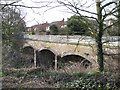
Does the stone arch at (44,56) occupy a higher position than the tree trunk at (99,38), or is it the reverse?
the tree trunk at (99,38)

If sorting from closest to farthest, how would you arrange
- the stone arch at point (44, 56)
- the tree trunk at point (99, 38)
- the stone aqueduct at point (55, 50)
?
the tree trunk at point (99, 38), the stone aqueduct at point (55, 50), the stone arch at point (44, 56)

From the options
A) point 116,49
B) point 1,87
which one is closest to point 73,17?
point 116,49

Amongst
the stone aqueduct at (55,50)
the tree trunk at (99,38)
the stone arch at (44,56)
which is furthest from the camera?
the stone arch at (44,56)

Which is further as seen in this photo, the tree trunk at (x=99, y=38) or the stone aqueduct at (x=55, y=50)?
the stone aqueduct at (x=55, y=50)

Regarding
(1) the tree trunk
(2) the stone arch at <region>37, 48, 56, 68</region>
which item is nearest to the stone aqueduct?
(2) the stone arch at <region>37, 48, 56, 68</region>

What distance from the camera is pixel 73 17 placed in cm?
818

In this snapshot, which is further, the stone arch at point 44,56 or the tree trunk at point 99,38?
the stone arch at point 44,56

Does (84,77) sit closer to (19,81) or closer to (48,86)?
(48,86)

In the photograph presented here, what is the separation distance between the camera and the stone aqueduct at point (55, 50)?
12.8 m

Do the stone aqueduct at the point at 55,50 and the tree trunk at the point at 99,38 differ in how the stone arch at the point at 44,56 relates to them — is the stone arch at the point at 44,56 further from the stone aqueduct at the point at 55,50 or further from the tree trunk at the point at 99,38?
the tree trunk at the point at 99,38

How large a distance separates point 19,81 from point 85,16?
3848 millimetres

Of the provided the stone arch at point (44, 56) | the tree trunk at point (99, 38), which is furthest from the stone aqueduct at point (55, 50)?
the tree trunk at point (99, 38)

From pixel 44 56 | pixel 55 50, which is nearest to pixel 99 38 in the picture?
pixel 55 50

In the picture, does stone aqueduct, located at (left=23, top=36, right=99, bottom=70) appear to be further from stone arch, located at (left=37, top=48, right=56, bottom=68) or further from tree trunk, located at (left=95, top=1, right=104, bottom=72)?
tree trunk, located at (left=95, top=1, right=104, bottom=72)
